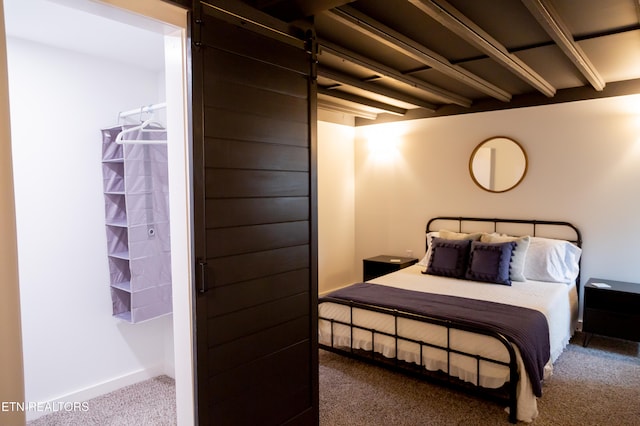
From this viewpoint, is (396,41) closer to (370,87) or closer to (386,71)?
(386,71)

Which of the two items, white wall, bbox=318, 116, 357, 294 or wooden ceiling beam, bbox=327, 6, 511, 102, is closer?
wooden ceiling beam, bbox=327, 6, 511, 102

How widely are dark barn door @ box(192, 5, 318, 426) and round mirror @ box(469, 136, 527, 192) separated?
3.17m

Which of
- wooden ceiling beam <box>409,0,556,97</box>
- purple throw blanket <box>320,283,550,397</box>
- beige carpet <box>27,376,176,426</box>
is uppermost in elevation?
wooden ceiling beam <box>409,0,556,97</box>

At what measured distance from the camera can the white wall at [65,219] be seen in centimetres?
260

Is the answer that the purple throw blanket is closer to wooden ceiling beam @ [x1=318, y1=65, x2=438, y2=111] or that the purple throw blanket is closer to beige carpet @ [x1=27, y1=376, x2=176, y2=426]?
beige carpet @ [x1=27, y1=376, x2=176, y2=426]

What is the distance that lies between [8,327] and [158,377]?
2.23 meters

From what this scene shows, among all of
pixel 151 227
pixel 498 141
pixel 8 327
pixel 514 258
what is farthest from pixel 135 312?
pixel 498 141

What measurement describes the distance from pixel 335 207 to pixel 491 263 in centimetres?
219

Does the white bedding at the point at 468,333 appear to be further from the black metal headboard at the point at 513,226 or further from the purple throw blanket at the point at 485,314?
the black metal headboard at the point at 513,226

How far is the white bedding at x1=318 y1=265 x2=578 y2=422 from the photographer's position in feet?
8.54

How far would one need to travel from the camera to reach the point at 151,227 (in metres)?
2.82

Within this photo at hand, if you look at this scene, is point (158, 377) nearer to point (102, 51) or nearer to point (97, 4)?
point (102, 51)

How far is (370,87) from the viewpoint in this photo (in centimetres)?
393

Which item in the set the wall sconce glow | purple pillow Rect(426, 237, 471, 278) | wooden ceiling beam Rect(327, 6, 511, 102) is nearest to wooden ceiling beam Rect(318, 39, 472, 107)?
wooden ceiling beam Rect(327, 6, 511, 102)
